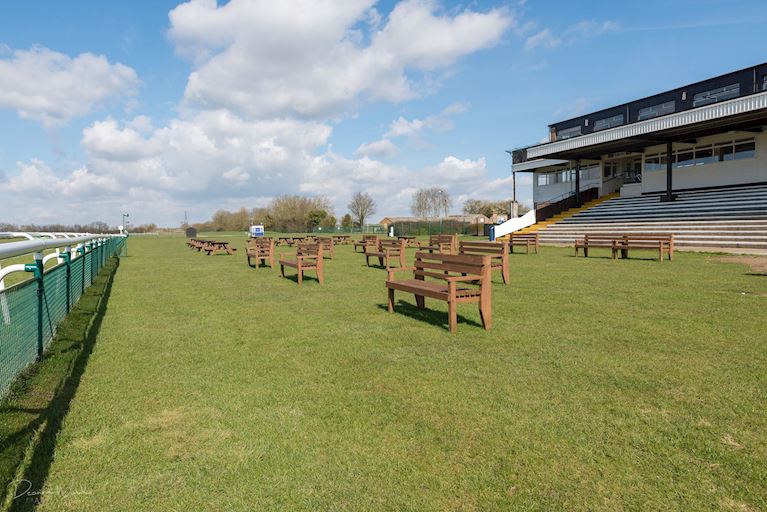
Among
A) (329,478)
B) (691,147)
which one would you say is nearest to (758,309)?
(329,478)

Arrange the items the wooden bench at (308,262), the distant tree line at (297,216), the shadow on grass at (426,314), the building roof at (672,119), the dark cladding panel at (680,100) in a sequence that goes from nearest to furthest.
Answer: the shadow on grass at (426,314), the wooden bench at (308,262), the building roof at (672,119), the dark cladding panel at (680,100), the distant tree line at (297,216)

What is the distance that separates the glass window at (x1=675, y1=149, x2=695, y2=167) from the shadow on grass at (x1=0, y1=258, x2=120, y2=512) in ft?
113

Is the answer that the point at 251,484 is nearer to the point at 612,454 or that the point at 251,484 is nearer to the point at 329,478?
the point at 329,478

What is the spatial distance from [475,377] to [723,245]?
2019 centimetres

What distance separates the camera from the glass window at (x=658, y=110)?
35737mm

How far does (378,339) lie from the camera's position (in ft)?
20.1

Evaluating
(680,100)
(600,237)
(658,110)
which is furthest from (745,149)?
(600,237)

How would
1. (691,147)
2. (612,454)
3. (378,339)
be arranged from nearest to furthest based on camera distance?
(612,454), (378,339), (691,147)

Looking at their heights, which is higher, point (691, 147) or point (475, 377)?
point (691, 147)

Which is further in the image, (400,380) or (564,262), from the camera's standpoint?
(564,262)

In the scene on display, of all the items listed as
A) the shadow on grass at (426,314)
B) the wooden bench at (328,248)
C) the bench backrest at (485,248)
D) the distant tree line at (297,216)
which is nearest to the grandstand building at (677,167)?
the bench backrest at (485,248)

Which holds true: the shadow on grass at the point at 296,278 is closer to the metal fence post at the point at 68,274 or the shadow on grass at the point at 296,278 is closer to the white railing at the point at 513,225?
the metal fence post at the point at 68,274

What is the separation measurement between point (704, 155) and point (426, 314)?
100 feet

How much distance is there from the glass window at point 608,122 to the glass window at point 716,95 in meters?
6.18
